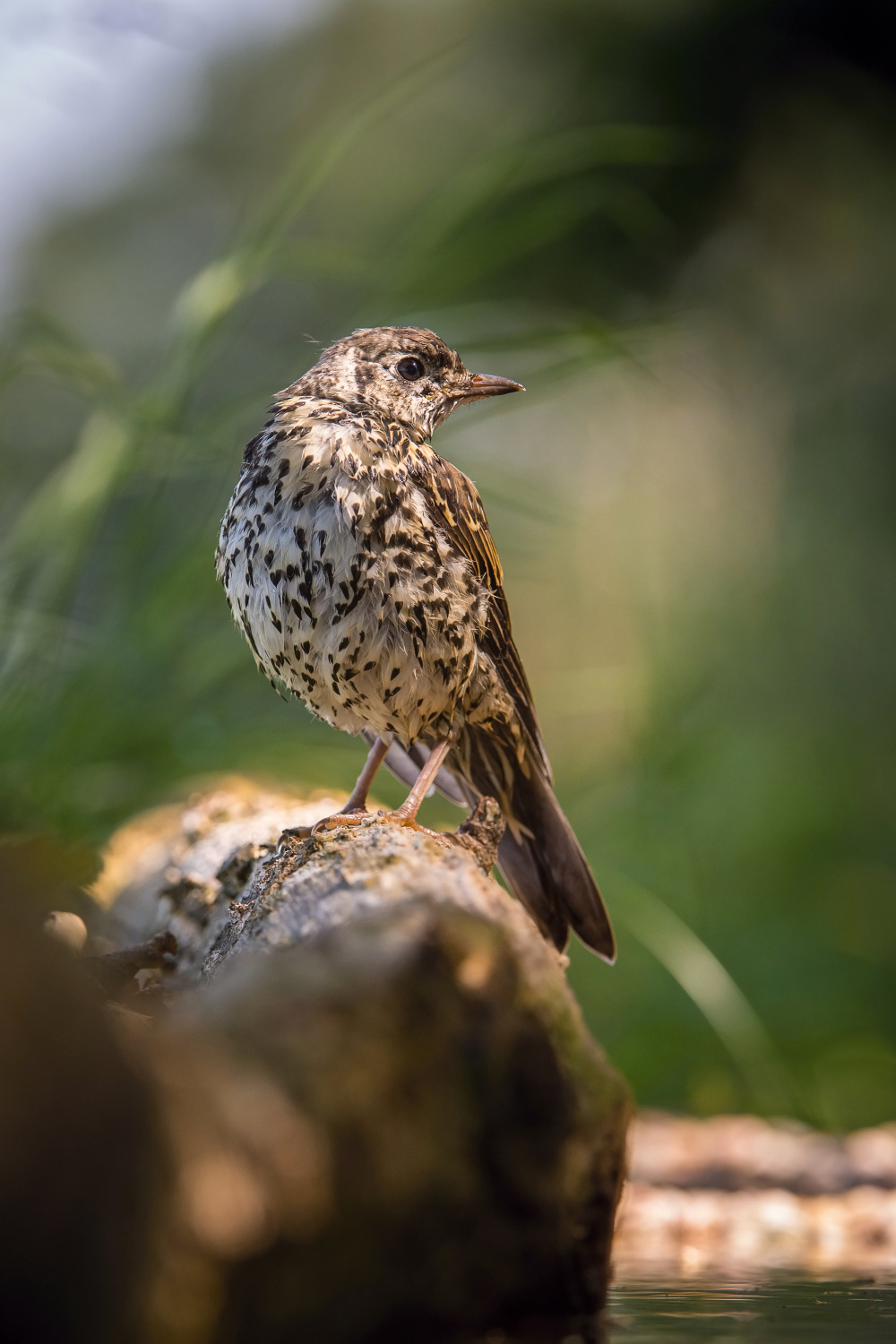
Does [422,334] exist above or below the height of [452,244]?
below

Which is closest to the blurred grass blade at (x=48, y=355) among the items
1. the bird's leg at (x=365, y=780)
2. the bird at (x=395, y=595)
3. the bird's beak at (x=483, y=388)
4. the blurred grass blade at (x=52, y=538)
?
the blurred grass blade at (x=52, y=538)

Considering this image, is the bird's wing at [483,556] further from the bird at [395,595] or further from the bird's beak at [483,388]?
the bird's beak at [483,388]

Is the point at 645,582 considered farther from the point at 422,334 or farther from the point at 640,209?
the point at 422,334

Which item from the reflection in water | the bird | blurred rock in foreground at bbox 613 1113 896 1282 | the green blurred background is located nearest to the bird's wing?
the bird

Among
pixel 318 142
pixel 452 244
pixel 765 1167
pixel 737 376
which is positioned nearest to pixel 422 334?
pixel 452 244

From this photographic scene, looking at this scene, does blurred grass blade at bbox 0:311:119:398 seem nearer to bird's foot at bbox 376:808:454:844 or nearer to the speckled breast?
the speckled breast

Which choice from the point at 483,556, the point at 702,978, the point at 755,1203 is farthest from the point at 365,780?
the point at 755,1203
